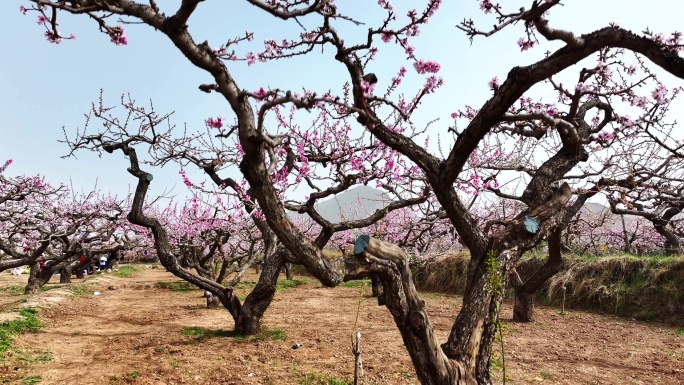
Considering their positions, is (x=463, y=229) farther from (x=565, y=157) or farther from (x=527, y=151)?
(x=527, y=151)

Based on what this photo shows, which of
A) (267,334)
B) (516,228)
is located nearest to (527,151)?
(516,228)

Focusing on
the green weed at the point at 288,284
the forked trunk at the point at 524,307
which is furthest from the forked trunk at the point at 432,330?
the green weed at the point at 288,284

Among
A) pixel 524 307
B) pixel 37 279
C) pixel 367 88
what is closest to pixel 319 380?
pixel 367 88

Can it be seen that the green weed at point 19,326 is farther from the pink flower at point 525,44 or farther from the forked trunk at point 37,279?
the pink flower at point 525,44

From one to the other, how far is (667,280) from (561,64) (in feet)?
34.7

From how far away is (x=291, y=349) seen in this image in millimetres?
6980

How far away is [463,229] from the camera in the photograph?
448 centimetres

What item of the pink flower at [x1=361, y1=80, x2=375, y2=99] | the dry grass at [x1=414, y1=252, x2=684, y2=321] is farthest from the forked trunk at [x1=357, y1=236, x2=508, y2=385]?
the dry grass at [x1=414, y1=252, x2=684, y2=321]

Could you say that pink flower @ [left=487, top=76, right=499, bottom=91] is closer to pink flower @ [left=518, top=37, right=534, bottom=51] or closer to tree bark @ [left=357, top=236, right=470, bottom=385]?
pink flower @ [left=518, top=37, right=534, bottom=51]

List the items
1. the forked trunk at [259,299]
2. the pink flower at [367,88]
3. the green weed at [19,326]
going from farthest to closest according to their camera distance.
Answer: the forked trunk at [259,299] < the green weed at [19,326] < the pink flower at [367,88]

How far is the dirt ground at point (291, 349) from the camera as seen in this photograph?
18.5 feet

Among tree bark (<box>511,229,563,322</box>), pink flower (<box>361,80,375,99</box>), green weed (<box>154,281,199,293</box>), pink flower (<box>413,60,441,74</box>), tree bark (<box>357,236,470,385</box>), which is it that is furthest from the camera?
green weed (<box>154,281,199,293</box>)

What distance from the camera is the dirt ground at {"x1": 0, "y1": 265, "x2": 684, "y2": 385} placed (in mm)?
5629

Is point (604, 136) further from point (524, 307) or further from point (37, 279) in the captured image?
point (37, 279)
